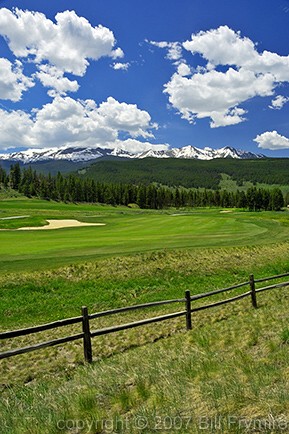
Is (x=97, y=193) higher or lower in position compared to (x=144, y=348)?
higher

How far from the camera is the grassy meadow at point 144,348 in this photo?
5.48m

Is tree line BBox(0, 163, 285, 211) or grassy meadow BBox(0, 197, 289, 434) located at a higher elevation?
tree line BBox(0, 163, 285, 211)

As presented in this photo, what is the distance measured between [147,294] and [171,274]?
4.07 m

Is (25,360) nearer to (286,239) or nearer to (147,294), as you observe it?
(147,294)

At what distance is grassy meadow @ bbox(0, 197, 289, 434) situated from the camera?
548cm

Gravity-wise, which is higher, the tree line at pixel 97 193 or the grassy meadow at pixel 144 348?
the tree line at pixel 97 193

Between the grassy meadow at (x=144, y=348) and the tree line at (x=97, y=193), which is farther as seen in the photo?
the tree line at (x=97, y=193)

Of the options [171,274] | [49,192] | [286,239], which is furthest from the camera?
[49,192]

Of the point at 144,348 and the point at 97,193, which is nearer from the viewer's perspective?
the point at 144,348

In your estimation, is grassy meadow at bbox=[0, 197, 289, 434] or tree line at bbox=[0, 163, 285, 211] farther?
tree line at bbox=[0, 163, 285, 211]

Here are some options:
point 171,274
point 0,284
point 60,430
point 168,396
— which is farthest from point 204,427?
point 171,274

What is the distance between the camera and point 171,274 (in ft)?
80.4

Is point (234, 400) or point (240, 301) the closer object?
point (234, 400)

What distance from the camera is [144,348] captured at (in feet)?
37.7
